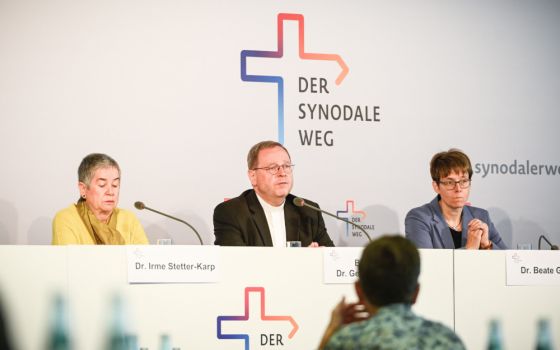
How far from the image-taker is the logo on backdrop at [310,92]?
6.23m

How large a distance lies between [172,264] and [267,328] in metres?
0.53

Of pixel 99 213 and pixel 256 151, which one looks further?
pixel 256 151

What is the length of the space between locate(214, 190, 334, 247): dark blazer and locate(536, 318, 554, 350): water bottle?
136cm

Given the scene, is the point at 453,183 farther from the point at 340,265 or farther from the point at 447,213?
the point at 340,265

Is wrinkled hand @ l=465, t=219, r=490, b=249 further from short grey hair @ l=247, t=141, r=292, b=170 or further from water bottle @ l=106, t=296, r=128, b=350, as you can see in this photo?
water bottle @ l=106, t=296, r=128, b=350

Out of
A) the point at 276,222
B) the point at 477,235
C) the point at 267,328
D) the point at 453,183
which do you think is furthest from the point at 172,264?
the point at 453,183

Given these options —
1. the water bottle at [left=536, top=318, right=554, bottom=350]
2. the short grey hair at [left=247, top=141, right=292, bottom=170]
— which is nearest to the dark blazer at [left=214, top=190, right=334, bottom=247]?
the short grey hair at [left=247, top=141, right=292, bottom=170]

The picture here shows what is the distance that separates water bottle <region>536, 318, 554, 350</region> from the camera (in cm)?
443

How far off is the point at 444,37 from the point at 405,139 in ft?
2.81

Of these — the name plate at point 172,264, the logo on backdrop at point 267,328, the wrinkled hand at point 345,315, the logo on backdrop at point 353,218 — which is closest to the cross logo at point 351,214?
the logo on backdrop at point 353,218

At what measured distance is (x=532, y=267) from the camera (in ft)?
14.8

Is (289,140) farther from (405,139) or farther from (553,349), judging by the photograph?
(553,349)

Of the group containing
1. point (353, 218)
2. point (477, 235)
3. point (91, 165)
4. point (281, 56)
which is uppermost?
point (281, 56)

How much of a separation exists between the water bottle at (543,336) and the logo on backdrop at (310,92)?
90.6 inches
